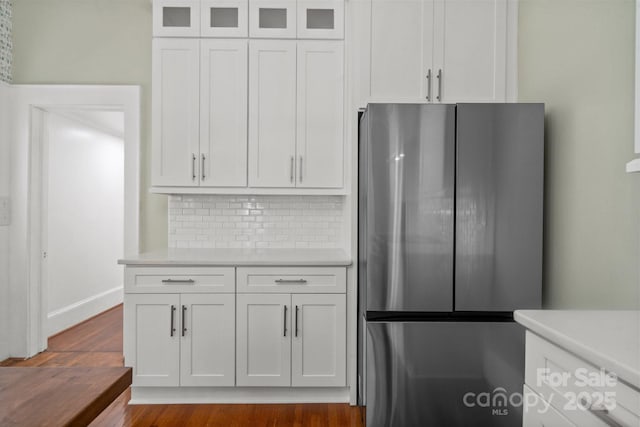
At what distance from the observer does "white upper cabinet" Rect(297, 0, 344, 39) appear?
2918mm

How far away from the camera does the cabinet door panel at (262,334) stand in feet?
8.49

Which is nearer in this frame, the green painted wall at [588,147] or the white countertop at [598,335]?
the white countertop at [598,335]

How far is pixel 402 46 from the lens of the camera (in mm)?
2607

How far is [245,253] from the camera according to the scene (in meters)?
2.93

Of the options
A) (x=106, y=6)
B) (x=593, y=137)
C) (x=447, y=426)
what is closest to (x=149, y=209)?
(x=106, y=6)

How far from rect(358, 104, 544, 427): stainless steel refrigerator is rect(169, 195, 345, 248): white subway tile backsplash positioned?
42.1 inches

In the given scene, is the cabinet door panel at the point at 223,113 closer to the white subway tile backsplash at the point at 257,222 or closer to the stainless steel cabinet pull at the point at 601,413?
the white subway tile backsplash at the point at 257,222

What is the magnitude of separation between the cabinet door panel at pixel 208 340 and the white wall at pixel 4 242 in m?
1.69

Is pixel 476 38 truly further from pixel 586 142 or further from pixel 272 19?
pixel 272 19

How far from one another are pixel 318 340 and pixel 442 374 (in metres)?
0.79

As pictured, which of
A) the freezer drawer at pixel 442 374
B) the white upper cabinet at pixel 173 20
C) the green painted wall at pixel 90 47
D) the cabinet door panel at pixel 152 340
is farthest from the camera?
the green painted wall at pixel 90 47

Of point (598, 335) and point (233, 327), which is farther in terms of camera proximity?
point (233, 327)

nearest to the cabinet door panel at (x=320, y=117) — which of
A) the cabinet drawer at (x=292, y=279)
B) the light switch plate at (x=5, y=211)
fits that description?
the cabinet drawer at (x=292, y=279)

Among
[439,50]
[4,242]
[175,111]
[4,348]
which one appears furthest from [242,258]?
[4,348]
